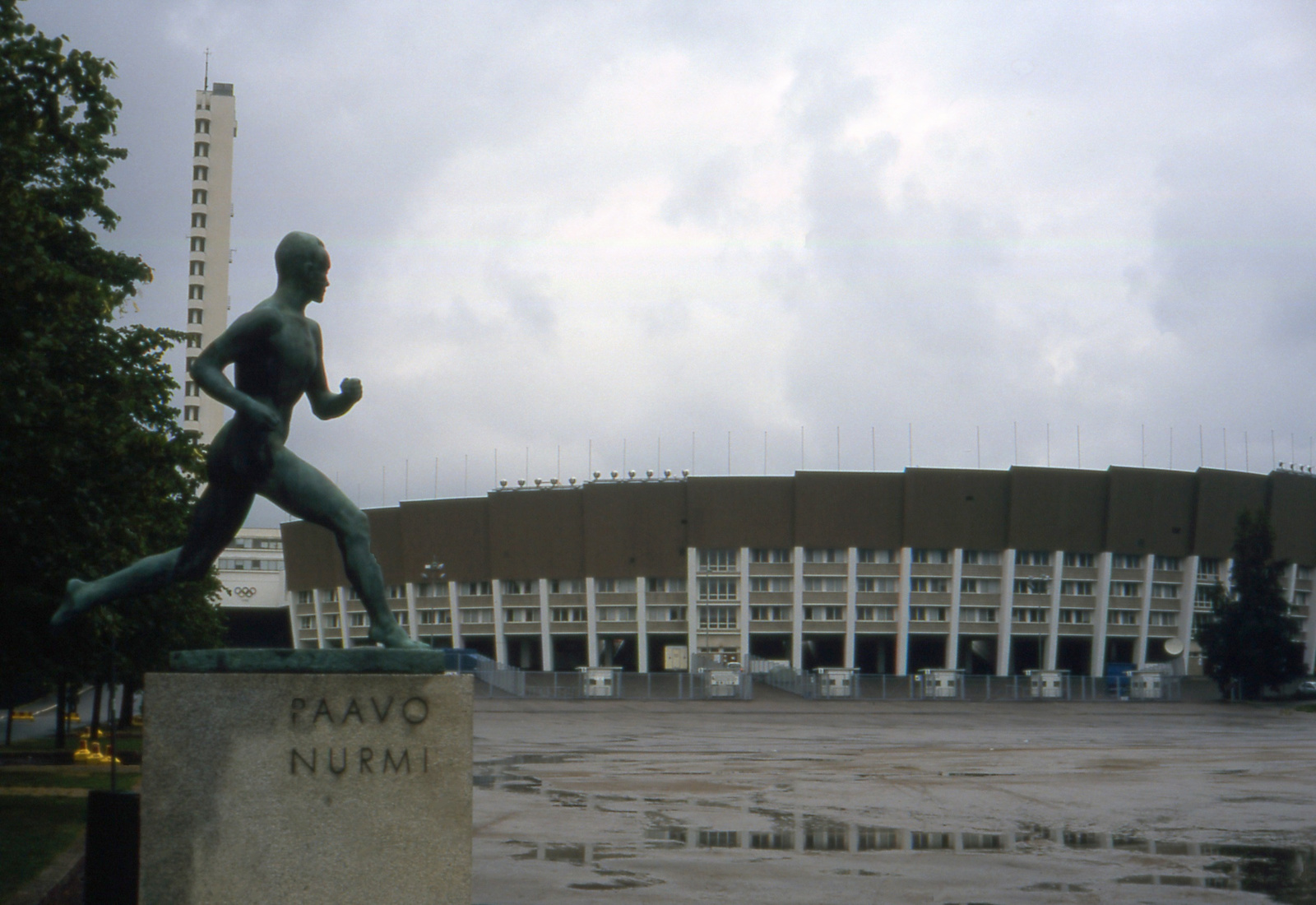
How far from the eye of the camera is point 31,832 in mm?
13805

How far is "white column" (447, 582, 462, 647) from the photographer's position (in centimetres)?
9944

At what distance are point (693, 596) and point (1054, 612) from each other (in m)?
24.8

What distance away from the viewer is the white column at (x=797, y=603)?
89875 millimetres

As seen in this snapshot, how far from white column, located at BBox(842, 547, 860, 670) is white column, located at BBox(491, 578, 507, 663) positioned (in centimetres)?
2513

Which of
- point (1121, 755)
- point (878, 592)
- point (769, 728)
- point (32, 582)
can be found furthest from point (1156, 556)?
point (32, 582)

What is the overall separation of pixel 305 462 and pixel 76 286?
801cm

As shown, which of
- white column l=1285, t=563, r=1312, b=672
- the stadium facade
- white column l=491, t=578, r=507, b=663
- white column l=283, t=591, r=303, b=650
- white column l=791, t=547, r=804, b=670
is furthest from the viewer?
white column l=283, t=591, r=303, b=650

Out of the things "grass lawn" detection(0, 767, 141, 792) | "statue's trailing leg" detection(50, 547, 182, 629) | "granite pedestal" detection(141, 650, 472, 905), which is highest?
"statue's trailing leg" detection(50, 547, 182, 629)

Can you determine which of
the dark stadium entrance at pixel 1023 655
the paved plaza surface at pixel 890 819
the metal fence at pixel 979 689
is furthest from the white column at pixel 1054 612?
the paved plaza surface at pixel 890 819

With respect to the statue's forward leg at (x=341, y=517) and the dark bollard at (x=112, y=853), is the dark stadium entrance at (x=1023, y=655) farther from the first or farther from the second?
the statue's forward leg at (x=341, y=517)

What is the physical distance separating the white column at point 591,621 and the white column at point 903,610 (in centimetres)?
2113

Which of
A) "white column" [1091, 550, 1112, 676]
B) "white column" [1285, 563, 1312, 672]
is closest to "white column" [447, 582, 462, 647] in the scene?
"white column" [1091, 550, 1112, 676]

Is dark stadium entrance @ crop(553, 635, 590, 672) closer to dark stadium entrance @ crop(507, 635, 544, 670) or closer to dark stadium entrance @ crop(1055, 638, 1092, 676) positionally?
dark stadium entrance @ crop(507, 635, 544, 670)

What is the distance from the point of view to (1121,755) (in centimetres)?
2653
